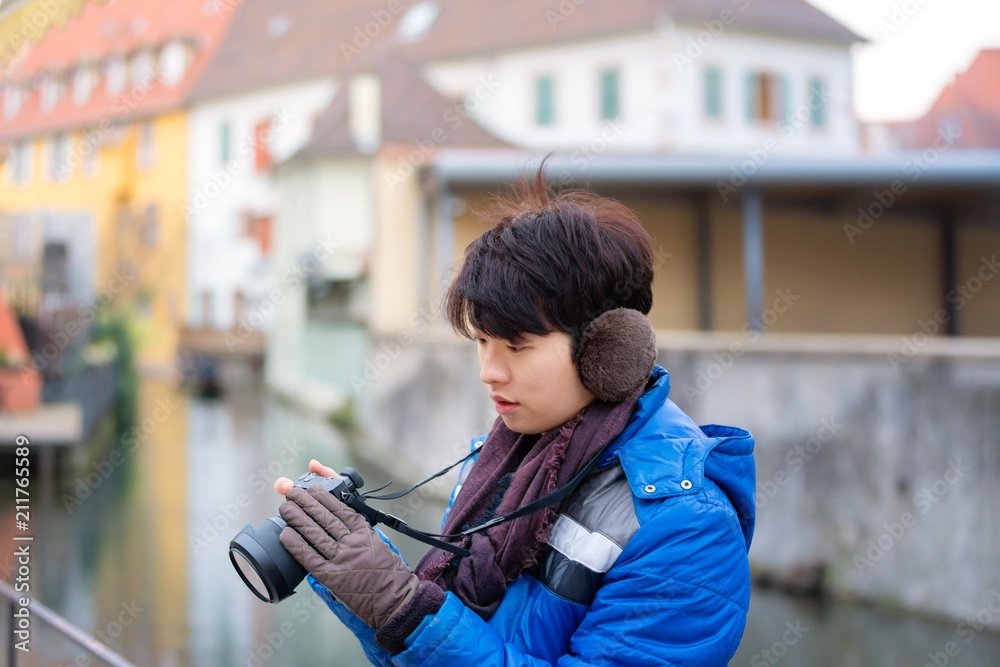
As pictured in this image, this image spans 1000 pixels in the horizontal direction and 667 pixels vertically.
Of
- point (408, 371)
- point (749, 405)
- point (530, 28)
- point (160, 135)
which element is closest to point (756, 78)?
point (530, 28)

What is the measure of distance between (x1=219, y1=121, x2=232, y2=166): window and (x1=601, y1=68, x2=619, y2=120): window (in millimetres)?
13578

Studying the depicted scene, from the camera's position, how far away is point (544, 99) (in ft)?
82.0

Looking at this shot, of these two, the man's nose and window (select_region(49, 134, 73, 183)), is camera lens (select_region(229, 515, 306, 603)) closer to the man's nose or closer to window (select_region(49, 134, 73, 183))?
the man's nose

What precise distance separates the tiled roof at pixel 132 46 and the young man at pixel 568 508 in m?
29.6

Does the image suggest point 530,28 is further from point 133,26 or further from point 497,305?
point 497,305

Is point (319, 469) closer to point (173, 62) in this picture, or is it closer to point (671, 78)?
point (671, 78)

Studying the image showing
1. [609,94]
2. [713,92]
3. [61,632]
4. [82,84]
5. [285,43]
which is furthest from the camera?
[285,43]

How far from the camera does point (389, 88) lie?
2409cm

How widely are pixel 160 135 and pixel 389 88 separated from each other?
45.4 feet

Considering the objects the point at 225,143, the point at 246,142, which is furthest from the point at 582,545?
the point at 225,143

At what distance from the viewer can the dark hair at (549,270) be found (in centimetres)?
147

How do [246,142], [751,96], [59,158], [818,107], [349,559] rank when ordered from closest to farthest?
[349,559], [751,96], [818,107], [59,158], [246,142]

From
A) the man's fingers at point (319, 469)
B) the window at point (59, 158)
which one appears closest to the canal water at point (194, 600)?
the man's fingers at point (319, 469)

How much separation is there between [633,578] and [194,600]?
6.65 m
